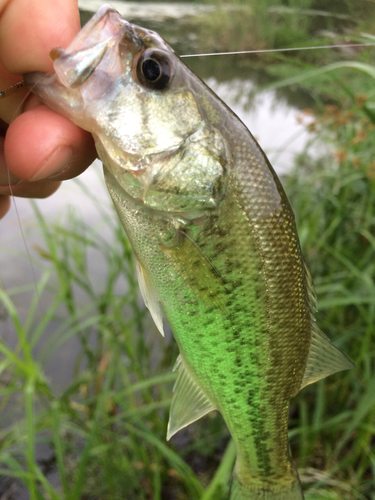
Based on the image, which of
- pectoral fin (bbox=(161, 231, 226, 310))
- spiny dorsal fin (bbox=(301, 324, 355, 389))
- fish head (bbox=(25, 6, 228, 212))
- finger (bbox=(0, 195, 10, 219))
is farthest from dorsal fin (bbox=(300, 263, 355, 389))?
finger (bbox=(0, 195, 10, 219))

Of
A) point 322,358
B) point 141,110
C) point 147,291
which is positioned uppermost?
point 141,110

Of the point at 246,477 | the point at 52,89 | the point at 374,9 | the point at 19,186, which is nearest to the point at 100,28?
the point at 52,89

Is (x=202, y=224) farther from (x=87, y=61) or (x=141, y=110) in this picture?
(x=87, y=61)

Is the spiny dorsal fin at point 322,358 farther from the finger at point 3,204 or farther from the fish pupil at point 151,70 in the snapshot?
the finger at point 3,204

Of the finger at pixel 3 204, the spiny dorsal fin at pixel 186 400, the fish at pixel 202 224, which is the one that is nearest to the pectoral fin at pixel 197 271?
the fish at pixel 202 224

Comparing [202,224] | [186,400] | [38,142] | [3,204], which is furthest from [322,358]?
[3,204]

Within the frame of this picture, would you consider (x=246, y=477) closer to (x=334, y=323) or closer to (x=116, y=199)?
(x=116, y=199)

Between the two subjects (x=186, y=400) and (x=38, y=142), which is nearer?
(x=38, y=142)

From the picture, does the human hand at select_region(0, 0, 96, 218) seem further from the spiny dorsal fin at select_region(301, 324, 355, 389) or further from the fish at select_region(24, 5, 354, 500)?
the spiny dorsal fin at select_region(301, 324, 355, 389)
